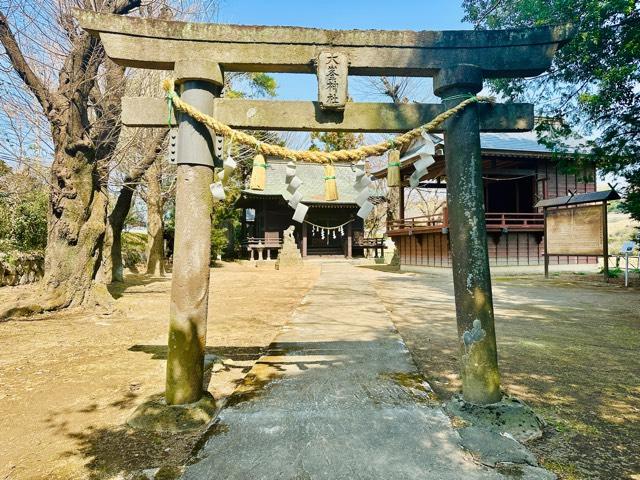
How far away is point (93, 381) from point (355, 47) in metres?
4.01

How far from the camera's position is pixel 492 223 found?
15555 mm

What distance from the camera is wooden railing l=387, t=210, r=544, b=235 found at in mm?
15102

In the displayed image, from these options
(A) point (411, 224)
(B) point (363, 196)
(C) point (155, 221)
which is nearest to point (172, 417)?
(B) point (363, 196)

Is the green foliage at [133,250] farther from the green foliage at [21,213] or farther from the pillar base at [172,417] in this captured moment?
the pillar base at [172,417]

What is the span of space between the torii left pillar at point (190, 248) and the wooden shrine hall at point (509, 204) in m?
13.2

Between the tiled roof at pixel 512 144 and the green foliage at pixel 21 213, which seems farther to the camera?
the tiled roof at pixel 512 144

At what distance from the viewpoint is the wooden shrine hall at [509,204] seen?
1544 cm

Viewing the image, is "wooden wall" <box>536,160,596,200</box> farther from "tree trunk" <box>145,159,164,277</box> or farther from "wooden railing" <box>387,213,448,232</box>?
"tree trunk" <box>145,159,164,277</box>

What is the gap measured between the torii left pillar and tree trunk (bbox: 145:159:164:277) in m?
12.4

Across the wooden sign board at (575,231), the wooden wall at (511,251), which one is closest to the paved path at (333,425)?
the wooden sign board at (575,231)

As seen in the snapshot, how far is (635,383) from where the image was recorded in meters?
3.40

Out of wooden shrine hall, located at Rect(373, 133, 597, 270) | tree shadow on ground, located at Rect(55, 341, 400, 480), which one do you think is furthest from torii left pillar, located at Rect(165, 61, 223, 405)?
wooden shrine hall, located at Rect(373, 133, 597, 270)

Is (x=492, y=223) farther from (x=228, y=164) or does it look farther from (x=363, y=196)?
(x=228, y=164)

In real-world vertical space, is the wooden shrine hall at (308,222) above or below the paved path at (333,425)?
above
